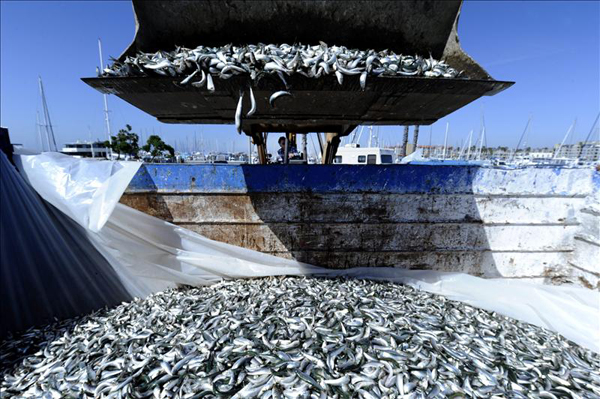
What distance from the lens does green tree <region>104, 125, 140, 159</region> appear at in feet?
117

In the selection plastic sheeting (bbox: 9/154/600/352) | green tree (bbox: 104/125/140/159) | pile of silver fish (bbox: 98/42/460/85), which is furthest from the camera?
green tree (bbox: 104/125/140/159)

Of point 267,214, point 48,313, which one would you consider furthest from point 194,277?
point 48,313

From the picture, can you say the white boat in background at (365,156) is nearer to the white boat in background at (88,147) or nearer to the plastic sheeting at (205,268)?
the plastic sheeting at (205,268)

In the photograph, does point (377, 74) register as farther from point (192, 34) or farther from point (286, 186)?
point (286, 186)

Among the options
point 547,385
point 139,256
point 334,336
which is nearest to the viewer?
point 547,385

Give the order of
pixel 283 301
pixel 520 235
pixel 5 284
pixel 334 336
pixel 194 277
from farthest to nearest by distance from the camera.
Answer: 1. pixel 520 235
2. pixel 194 277
3. pixel 283 301
4. pixel 5 284
5. pixel 334 336

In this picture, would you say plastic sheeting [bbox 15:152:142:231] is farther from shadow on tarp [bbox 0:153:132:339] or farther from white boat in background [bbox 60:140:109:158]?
white boat in background [bbox 60:140:109:158]

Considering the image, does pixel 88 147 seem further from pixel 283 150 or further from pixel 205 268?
pixel 205 268

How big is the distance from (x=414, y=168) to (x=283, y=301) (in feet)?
7.05

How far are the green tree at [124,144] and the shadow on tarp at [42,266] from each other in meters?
38.5

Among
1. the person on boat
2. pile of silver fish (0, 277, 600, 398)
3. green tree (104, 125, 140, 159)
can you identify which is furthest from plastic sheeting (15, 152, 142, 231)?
green tree (104, 125, 140, 159)

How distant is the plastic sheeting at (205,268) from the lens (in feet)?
8.48

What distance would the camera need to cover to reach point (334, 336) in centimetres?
193

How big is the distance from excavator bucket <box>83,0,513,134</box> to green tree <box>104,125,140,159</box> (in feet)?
129
